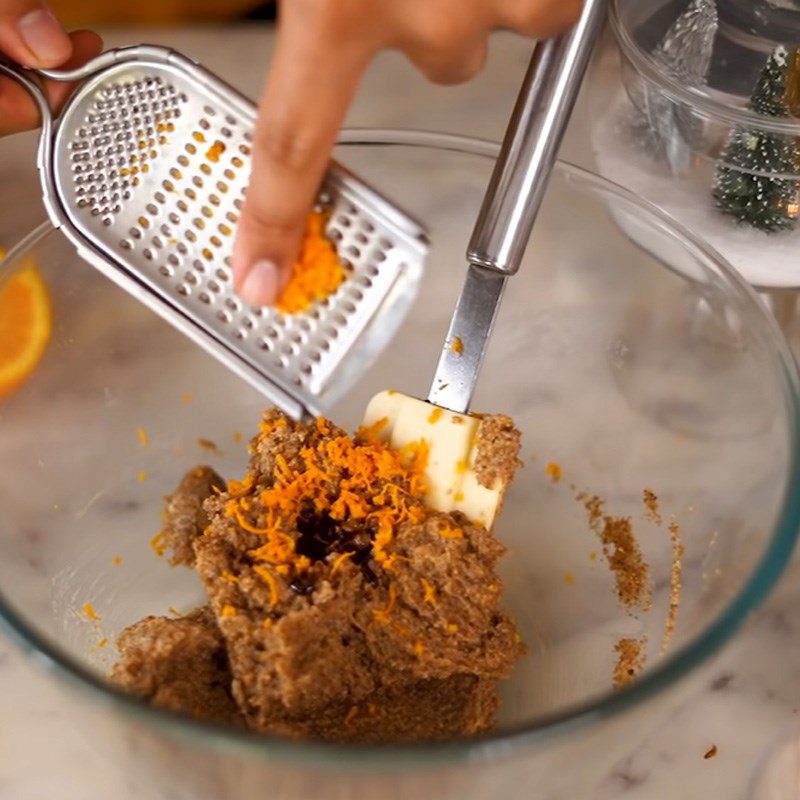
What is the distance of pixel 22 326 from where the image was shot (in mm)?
1257

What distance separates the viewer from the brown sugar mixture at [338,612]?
109cm

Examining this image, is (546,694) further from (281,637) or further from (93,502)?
(93,502)

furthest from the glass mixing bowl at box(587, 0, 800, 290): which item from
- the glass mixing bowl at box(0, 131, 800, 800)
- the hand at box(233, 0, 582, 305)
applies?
the hand at box(233, 0, 582, 305)

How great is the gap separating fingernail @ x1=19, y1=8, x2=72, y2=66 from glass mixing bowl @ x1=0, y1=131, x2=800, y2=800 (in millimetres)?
209

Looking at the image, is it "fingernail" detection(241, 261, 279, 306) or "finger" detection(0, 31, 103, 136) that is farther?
"finger" detection(0, 31, 103, 136)

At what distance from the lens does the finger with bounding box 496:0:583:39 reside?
102cm

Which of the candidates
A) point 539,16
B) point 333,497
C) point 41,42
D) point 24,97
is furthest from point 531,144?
point 24,97

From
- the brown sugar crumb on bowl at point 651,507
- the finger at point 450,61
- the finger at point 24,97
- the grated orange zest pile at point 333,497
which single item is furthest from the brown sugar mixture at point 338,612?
the finger at point 24,97

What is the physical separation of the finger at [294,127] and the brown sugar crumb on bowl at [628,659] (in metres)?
0.58

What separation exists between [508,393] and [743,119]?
46cm

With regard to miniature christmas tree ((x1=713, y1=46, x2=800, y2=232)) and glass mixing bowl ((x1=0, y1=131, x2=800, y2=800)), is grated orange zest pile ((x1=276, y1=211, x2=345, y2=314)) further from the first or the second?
miniature christmas tree ((x1=713, y1=46, x2=800, y2=232))

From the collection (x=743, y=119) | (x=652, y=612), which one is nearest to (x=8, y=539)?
(x=652, y=612)

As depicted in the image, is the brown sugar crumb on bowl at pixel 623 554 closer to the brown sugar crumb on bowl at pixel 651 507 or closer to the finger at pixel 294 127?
the brown sugar crumb on bowl at pixel 651 507

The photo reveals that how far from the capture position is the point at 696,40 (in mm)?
1638
